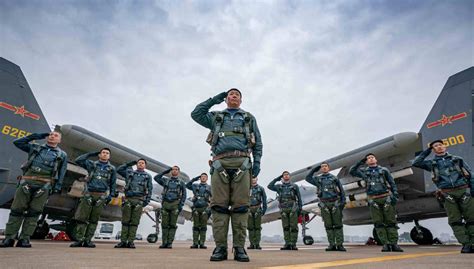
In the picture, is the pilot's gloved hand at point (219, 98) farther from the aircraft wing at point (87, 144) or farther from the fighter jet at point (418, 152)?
the aircraft wing at point (87, 144)

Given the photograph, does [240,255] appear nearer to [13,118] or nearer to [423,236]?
[13,118]

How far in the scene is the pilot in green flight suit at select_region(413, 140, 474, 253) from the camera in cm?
501

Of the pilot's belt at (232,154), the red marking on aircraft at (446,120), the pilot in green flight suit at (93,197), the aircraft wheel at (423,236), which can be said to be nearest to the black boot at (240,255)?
the pilot's belt at (232,154)

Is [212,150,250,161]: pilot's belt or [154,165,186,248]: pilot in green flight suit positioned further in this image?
[154,165,186,248]: pilot in green flight suit

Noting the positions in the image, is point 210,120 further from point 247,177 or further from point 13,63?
point 13,63

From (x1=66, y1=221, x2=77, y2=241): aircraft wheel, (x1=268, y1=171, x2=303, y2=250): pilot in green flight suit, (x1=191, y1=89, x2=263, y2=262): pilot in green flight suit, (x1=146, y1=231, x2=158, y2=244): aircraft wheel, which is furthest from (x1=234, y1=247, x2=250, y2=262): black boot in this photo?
(x1=146, y1=231, x2=158, y2=244): aircraft wheel

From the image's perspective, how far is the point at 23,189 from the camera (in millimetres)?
4930

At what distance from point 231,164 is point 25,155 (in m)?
8.33

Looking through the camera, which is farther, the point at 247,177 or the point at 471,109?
the point at 471,109

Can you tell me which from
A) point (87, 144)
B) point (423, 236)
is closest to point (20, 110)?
point (87, 144)

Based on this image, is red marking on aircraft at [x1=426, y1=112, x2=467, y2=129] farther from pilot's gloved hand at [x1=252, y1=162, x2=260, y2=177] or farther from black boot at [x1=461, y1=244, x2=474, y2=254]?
pilot's gloved hand at [x1=252, y1=162, x2=260, y2=177]

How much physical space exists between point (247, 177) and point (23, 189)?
407 centimetres

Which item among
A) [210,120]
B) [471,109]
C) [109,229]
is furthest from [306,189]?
[109,229]

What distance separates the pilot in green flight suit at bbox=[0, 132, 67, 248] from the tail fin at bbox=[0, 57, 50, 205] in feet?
13.5
